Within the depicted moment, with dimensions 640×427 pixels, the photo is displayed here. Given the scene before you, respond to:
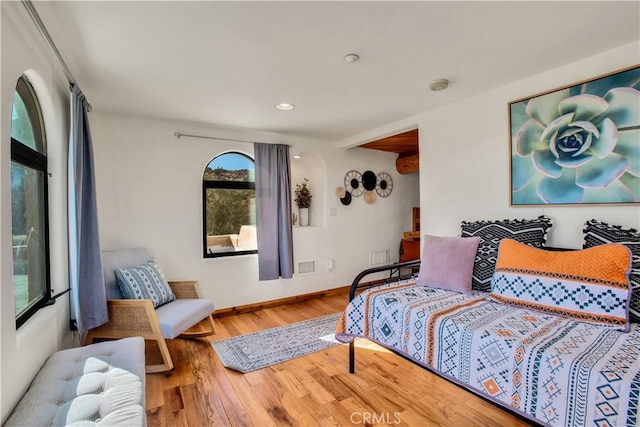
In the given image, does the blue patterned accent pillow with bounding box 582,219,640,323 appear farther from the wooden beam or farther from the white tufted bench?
the wooden beam

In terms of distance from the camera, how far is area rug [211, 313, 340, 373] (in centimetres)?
248

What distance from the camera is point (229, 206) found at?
12.3 feet

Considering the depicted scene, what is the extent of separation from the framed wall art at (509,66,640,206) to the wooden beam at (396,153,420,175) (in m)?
2.33

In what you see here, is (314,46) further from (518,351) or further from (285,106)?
(518,351)

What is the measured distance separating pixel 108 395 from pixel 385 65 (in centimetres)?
238

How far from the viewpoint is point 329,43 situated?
5.84 ft

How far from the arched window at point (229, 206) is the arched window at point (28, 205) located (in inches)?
64.0

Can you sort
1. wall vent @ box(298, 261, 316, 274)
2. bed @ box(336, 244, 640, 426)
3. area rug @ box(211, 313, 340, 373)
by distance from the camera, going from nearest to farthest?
bed @ box(336, 244, 640, 426)
area rug @ box(211, 313, 340, 373)
wall vent @ box(298, 261, 316, 274)

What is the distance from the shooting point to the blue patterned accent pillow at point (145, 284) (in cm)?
256

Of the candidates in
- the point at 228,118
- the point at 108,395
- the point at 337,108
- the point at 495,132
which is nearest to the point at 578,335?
the point at 495,132

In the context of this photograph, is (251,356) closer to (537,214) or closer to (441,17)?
(537,214)

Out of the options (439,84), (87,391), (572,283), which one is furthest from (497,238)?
(87,391)

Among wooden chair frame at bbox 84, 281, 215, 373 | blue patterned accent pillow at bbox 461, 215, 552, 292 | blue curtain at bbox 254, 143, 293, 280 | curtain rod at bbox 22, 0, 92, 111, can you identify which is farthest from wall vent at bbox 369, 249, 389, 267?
curtain rod at bbox 22, 0, 92, 111

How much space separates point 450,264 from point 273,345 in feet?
5.57
